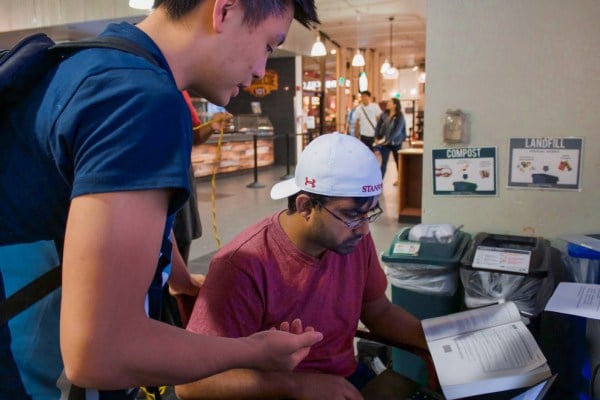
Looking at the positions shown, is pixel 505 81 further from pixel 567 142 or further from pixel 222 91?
pixel 222 91

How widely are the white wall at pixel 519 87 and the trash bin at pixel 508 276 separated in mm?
320

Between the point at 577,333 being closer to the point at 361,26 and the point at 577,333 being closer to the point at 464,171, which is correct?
the point at 464,171

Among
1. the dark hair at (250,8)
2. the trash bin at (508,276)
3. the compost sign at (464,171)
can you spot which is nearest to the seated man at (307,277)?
the trash bin at (508,276)

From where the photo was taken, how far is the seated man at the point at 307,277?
1243 millimetres

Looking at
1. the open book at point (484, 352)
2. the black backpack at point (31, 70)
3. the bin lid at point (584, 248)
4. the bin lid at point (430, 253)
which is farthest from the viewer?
the bin lid at point (430, 253)

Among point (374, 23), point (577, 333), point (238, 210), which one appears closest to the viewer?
point (577, 333)

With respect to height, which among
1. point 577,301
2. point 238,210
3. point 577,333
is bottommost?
point 238,210

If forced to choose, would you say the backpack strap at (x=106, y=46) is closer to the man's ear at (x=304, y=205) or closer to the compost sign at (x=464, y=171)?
the man's ear at (x=304, y=205)

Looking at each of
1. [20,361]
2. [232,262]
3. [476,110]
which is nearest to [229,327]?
[232,262]

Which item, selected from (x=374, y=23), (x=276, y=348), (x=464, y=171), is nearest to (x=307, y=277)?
(x=276, y=348)

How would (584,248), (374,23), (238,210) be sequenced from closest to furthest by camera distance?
(584,248) → (238,210) → (374,23)

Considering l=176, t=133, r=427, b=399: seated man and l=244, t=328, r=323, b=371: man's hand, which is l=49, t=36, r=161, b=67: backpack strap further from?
l=176, t=133, r=427, b=399: seated man

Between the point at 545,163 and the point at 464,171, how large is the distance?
360mm

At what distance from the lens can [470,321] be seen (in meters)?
1.46
